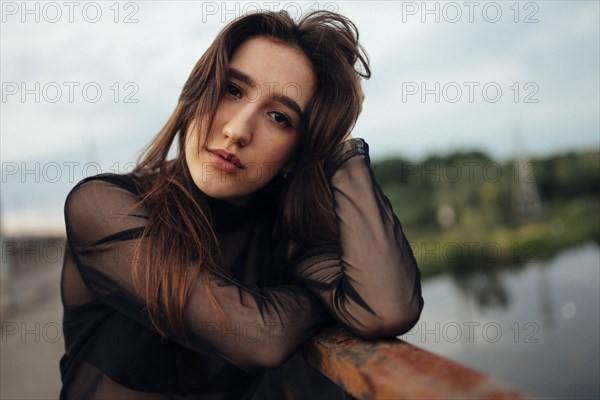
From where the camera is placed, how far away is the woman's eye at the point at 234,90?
1.84 meters

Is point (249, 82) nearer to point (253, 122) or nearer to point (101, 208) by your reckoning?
point (253, 122)

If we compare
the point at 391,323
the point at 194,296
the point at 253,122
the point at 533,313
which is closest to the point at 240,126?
the point at 253,122

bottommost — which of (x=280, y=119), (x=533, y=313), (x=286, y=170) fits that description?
(x=533, y=313)

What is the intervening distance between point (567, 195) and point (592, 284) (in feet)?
48.6

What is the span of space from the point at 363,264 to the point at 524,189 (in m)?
48.4

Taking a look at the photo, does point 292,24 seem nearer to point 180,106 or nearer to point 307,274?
point 180,106

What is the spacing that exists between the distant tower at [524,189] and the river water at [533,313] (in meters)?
5.29

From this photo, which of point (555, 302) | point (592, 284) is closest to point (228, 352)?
point (555, 302)


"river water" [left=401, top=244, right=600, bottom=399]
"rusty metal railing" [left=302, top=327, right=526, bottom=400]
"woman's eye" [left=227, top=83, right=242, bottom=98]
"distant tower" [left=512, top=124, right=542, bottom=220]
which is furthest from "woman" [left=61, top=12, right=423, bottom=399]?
"distant tower" [left=512, top=124, right=542, bottom=220]

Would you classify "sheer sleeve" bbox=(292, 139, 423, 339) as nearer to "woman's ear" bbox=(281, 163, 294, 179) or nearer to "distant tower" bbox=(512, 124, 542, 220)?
"woman's ear" bbox=(281, 163, 294, 179)

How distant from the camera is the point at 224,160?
178 centimetres

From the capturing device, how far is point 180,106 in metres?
1.93

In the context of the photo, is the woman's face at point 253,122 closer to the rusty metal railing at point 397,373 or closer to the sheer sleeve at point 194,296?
the sheer sleeve at point 194,296

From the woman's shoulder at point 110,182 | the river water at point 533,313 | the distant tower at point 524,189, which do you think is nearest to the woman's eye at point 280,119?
the woman's shoulder at point 110,182
